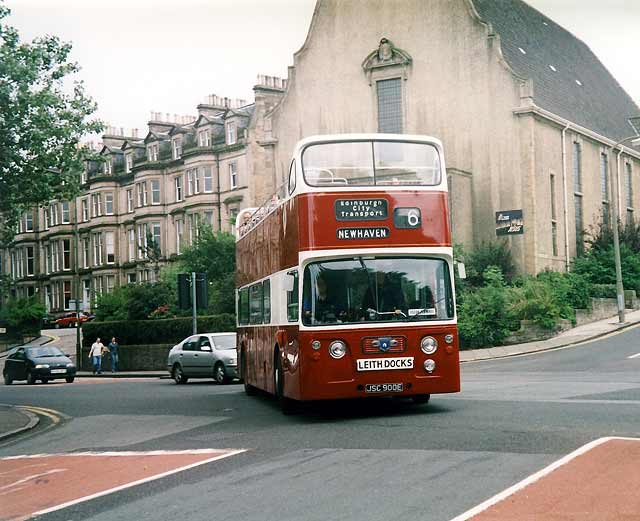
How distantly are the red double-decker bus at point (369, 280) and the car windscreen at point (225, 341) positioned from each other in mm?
15200

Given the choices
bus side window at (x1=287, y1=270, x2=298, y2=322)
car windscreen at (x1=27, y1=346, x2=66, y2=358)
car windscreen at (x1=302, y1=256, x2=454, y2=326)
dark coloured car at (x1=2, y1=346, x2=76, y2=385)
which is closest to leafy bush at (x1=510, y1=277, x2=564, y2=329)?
dark coloured car at (x1=2, y1=346, x2=76, y2=385)

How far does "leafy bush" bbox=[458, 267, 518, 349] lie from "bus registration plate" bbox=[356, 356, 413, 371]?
78.5ft

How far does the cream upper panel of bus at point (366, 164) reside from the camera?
52.3 ft

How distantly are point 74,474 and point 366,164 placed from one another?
22.3 ft

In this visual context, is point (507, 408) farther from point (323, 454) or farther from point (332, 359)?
point (323, 454)

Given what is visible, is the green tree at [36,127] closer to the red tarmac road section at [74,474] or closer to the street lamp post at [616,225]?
the red tarmac road section at [74,474]

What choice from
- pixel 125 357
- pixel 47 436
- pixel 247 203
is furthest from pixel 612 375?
pixel 247 203

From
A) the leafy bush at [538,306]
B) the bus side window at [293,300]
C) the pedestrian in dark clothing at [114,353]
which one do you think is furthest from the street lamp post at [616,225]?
the bus side window at [293,300]

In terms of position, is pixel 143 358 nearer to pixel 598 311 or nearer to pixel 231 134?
pixel 598 311

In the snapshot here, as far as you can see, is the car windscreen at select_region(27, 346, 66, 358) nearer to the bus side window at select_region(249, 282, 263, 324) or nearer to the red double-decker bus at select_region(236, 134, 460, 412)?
the bus side window at select_region(249, 282, 263, 324)

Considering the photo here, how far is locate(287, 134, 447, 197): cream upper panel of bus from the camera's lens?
15938mm

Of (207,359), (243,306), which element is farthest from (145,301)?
(243,306)

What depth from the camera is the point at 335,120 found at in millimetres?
55969

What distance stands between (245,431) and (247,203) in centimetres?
5384
